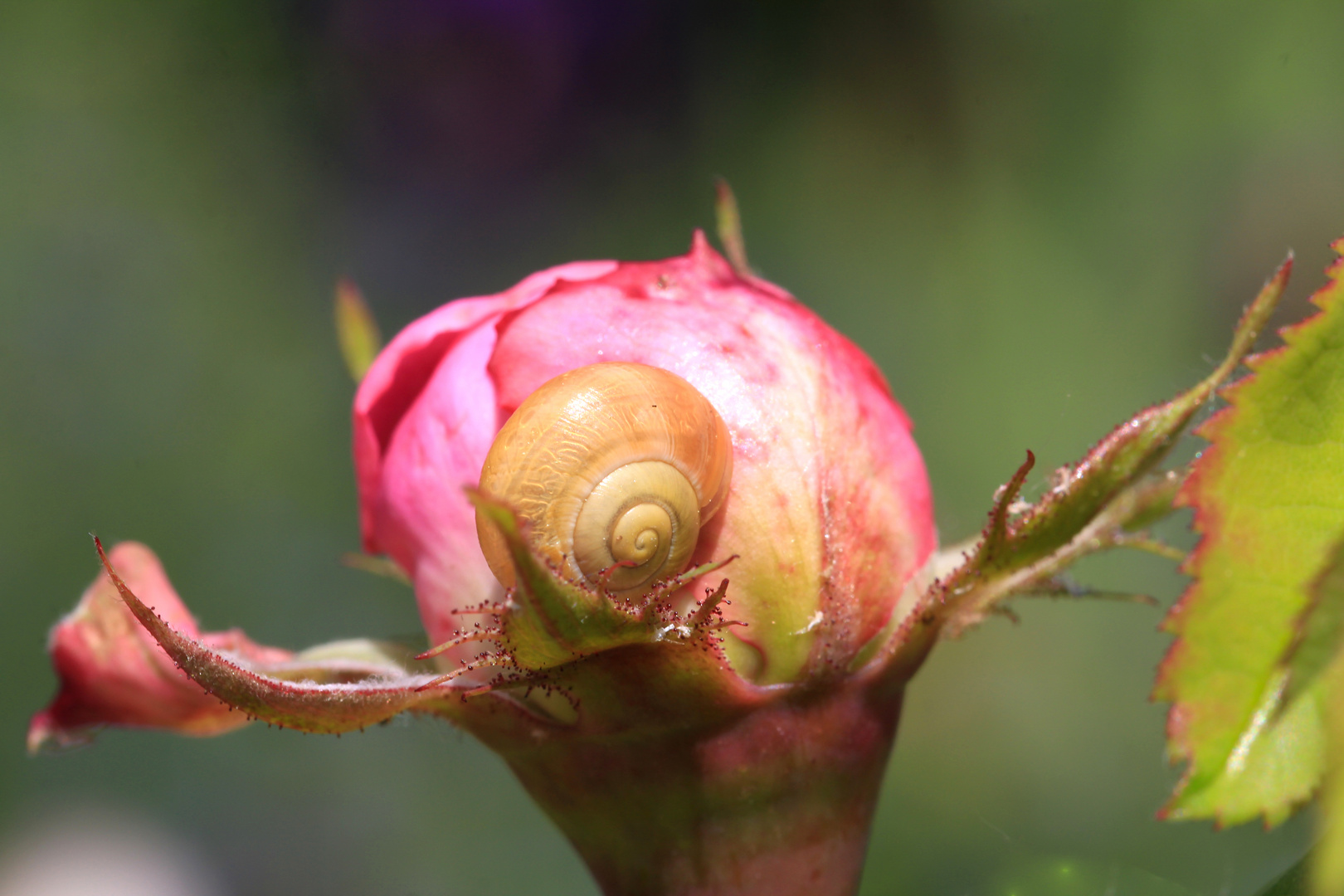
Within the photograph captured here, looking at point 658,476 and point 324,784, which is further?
point 324,784

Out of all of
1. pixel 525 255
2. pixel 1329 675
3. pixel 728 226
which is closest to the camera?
pixel 1329 675

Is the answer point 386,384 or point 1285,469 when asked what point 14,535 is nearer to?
point 386,384

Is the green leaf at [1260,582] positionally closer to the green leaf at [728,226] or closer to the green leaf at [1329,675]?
the green leaf at [1329,675]

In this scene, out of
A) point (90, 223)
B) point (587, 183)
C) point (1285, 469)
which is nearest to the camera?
point (1285, 469)

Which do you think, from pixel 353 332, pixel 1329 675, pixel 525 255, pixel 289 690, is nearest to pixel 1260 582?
pixel 1329 675

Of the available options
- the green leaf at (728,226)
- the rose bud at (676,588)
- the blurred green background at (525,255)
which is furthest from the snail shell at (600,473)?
the blurred green background at (525,255)

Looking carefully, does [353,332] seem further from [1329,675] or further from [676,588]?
[1329,675]

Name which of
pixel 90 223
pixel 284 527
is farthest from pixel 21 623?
pixel 90 223
